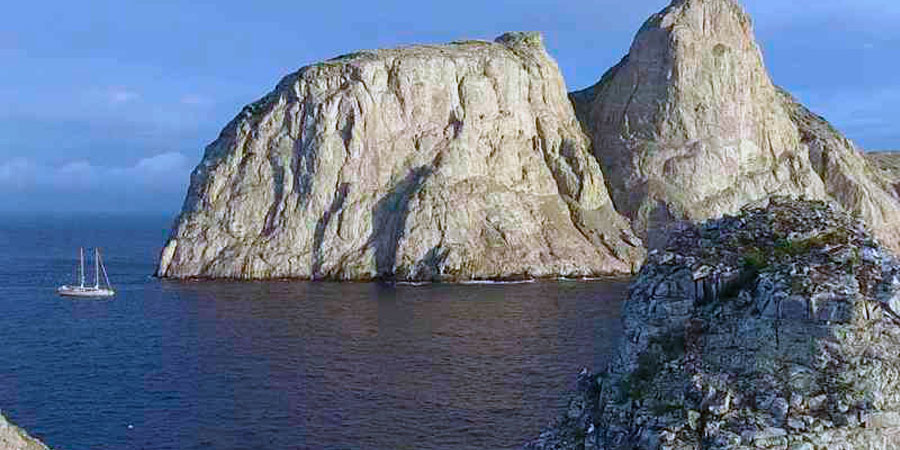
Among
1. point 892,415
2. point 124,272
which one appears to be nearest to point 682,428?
point 892,415

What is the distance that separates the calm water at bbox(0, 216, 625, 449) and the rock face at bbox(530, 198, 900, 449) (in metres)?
30.1

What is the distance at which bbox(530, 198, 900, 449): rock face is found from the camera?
18172 mm

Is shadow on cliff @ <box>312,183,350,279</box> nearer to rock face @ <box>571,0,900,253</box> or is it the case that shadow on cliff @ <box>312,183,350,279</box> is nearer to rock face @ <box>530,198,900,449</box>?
rock face @ <box>571,0,900,253</box>

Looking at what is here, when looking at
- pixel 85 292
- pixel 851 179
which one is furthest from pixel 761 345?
pixel 851 179

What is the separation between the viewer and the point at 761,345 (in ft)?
63.5

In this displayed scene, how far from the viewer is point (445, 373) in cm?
6762

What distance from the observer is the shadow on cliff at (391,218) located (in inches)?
5103

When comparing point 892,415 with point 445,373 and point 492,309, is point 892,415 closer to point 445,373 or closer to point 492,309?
point 445,373

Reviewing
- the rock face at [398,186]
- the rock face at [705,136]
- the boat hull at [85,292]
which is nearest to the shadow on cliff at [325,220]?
the rock face at [398,186]

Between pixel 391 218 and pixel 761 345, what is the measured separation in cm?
11441

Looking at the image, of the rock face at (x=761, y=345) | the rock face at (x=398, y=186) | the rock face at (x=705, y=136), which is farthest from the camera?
the rock face at (x=705, y=136)

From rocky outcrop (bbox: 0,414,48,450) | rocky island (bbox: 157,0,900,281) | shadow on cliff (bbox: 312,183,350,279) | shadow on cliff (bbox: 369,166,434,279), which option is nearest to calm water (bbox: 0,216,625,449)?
shadow on cliff (bbox: 369,166,434,279)

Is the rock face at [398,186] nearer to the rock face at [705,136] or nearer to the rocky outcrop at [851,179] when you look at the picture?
the rock face at [705,136]

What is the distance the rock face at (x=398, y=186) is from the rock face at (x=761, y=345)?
102970mm
